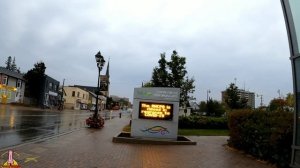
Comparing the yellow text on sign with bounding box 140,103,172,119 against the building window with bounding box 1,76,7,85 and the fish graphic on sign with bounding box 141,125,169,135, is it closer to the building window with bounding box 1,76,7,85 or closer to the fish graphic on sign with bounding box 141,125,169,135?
the fish graphic on sign with bounding box 141,125,169,135

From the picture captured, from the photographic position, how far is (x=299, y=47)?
17.5 ft

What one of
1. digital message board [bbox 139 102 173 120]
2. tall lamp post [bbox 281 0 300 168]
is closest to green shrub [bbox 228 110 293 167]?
digital message board [bbox 139 102 173 120]

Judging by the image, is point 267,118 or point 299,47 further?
point 267,118

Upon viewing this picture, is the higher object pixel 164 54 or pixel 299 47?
pixel 164 54

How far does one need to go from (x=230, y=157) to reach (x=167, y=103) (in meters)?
6.80

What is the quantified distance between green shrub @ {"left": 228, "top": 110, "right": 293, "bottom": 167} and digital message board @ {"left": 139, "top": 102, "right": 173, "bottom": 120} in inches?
152

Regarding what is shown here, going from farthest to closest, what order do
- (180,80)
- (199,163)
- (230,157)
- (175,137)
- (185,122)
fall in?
(180,80)
(185,122)
(175,137)
(230,157)
(199,163)

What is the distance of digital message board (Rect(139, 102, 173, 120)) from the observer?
20656 millimetres

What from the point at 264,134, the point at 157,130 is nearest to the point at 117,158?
the point at 264,134

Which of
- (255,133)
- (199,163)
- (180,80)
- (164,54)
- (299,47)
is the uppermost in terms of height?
(164,54)

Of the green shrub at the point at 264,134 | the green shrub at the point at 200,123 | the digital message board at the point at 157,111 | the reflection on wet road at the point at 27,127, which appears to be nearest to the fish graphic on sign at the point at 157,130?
the digital message board at the point at 157,111

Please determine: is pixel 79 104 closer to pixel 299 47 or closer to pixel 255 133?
pixel 255 133

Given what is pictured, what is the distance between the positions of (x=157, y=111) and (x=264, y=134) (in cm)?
807

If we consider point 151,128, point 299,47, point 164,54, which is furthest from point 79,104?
point 299,47
